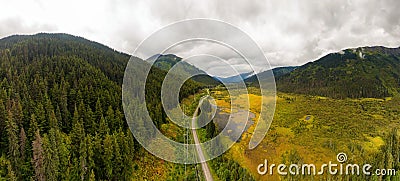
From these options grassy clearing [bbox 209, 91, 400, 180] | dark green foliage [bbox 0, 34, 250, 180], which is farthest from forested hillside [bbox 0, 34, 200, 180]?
grassy clearing [bbox 209, 91, 400, 180]

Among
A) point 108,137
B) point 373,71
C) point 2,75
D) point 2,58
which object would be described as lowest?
point 108,137

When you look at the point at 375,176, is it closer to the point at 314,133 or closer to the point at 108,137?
the point at 314,133

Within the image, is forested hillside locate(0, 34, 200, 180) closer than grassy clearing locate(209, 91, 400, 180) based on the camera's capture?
Yes

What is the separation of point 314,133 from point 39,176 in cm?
5605

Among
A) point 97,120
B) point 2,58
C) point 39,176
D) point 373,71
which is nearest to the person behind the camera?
point 39,176

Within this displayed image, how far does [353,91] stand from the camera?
14562 cm

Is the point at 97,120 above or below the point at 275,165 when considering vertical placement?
Result: above

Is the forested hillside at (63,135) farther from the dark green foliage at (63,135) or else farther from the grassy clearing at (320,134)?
the grassy clearing at (320,134)

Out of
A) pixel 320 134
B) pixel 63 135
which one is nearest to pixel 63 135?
pixel 63 135

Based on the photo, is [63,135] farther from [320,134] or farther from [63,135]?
[320,134]

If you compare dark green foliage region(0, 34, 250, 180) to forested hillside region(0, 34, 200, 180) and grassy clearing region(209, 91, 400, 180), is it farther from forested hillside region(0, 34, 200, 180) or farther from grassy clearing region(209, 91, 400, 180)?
grassy clearing region(209, 91, 400, 180)

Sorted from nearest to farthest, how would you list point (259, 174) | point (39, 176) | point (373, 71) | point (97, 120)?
point (39, 176) < point (259, 174) < point (97, 120) < point (373, 71)

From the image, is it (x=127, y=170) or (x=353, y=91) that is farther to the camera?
(x=353, y=91)

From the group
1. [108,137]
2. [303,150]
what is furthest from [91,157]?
[303,150]
